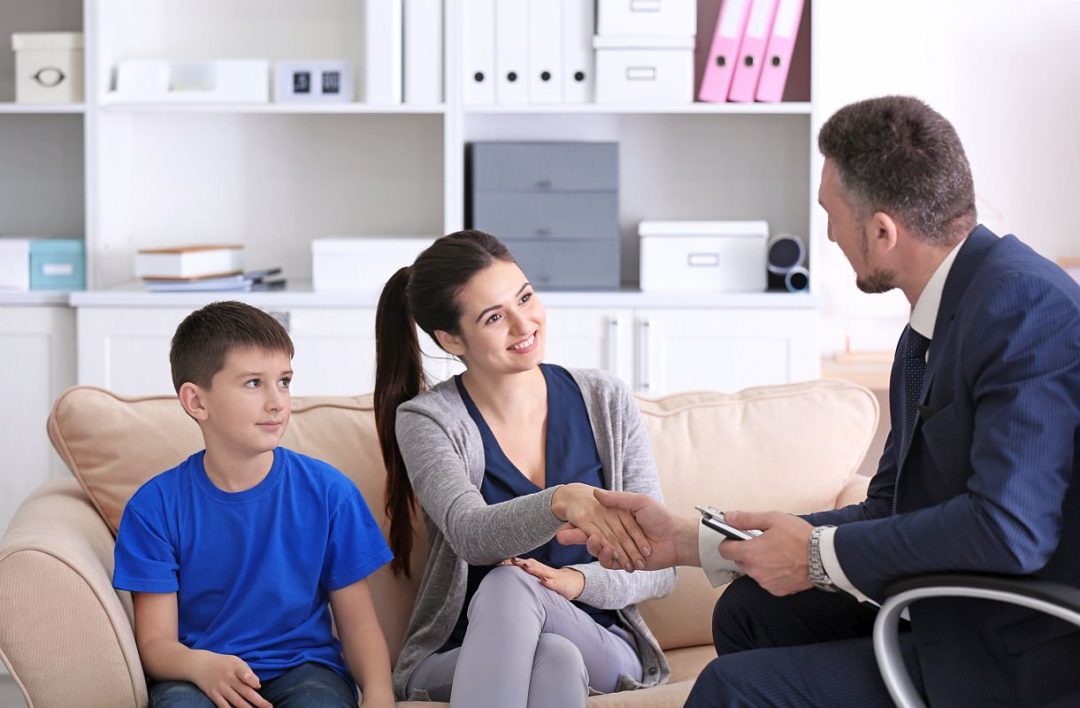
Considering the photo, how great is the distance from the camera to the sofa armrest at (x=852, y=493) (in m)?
2.41

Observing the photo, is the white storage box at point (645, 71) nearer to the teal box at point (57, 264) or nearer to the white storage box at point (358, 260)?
the white storage box at point (358, 260)

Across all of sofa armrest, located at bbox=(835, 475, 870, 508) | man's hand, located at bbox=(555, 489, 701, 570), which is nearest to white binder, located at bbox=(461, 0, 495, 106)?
sofa armrest, located at bbox=(835, 475, 870, 508)

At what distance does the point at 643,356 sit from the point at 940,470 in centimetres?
188

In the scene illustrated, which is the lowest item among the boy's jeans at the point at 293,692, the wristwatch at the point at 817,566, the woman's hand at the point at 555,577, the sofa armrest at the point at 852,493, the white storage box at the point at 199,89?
the boy's jeans at the point at 293,692

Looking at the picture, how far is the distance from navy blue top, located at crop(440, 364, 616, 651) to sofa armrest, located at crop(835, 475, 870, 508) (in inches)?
19.8

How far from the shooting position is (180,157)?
397 centimetres

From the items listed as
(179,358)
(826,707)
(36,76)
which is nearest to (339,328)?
(36,76)

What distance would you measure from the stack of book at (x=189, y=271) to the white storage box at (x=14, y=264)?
298 mm

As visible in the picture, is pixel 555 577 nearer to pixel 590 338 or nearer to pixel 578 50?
pixel 590 338

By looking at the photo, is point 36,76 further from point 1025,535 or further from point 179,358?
point 1025,535

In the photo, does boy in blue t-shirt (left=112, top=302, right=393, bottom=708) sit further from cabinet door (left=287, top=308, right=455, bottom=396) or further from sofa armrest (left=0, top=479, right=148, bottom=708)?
cabinet door (left=287, top=308, right=455, bottom=396)

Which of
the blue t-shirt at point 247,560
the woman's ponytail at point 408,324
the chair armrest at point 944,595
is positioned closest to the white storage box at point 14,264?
the woman's ponytail at point 408,324

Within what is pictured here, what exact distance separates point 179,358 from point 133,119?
209cm

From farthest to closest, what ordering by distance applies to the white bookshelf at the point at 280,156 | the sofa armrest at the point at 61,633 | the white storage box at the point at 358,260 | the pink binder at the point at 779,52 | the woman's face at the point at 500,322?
the white bookshelf at the point at 280,156
the white storage box at the point at 358,260
the pink binder at the point at 779,52
the woman's face at the point at 500,322
the sofa armrest at the point at 61,633
